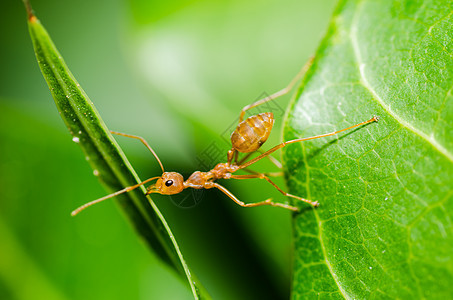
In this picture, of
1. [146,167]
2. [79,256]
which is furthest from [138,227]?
[146,167]

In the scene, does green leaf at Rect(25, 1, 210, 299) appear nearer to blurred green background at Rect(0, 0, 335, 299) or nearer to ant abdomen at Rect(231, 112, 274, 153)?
blurred green background at Rect(0, 0, 335, 299)

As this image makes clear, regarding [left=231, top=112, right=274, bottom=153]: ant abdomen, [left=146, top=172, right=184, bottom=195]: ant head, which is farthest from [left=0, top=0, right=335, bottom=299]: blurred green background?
[left=231, top=112, right=274, bottom=153]: ant abdomen

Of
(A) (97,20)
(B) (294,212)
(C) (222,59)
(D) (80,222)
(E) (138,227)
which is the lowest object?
(B) (294,212)

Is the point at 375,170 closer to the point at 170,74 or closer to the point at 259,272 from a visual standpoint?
the point at 259,272

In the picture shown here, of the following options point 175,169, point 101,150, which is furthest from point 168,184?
point 101,150

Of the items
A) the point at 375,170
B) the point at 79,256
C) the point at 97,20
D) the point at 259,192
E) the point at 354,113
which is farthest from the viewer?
the point at 97,20

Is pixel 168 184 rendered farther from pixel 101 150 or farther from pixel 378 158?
pixel 378 158

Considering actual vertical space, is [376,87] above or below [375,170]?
above
